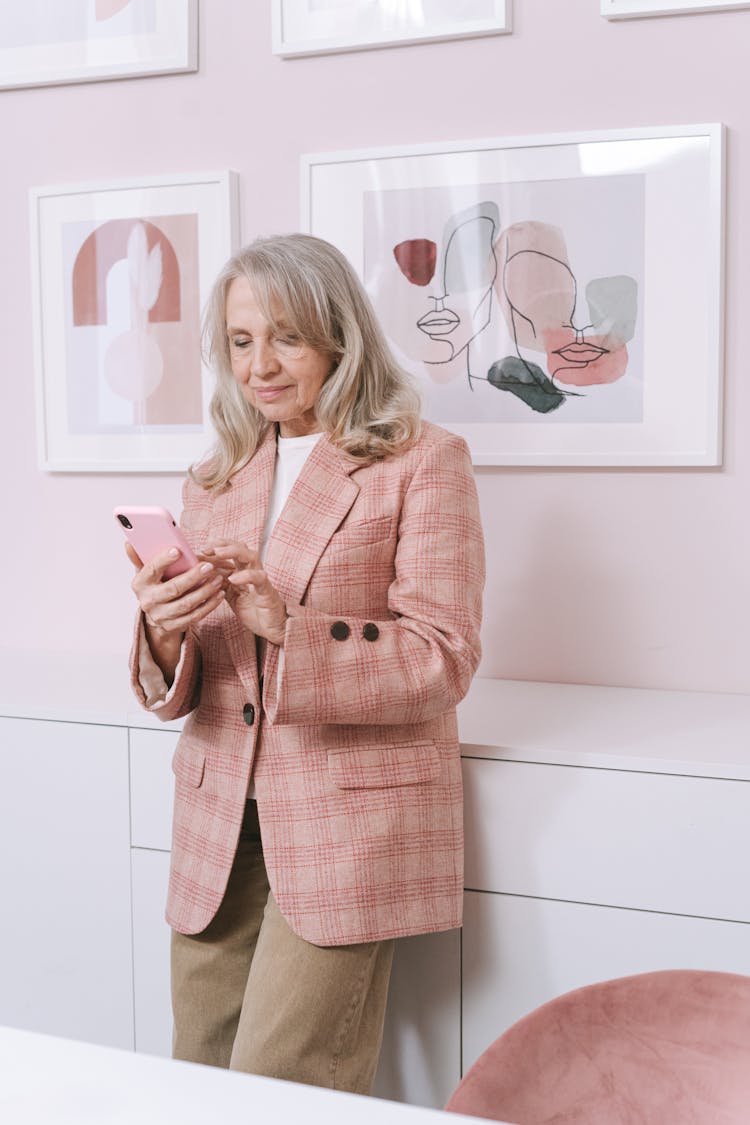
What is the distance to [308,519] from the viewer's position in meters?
1.79

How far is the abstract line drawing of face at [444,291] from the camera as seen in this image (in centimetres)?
243

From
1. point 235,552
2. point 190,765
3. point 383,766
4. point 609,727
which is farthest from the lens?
point 609,727

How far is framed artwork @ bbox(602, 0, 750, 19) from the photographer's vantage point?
7.23 feet

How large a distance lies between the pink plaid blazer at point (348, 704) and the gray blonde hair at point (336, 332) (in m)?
0.04

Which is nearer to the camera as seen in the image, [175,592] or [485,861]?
[175,592]

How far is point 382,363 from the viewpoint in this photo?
1.87 m

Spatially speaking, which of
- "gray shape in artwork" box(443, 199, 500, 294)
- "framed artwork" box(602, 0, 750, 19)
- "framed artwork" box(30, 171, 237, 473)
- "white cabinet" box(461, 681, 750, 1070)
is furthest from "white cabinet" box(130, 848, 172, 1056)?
"framed artwork" box(602, 0, 750, 19)

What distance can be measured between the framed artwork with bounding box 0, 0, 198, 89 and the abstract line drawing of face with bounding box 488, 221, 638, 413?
0.87 m

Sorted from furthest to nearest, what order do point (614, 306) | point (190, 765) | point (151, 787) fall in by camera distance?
point (614, 306), point (151, 787), point (190, 765)

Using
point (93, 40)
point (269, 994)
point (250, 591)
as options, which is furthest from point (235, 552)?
point (93, 40)

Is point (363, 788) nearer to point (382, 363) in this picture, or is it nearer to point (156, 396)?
point (382, 363)

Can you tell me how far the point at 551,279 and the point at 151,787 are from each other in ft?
4.17

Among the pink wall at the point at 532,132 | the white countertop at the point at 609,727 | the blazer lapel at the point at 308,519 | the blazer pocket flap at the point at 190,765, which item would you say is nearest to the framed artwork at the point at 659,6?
the pink wall at the point at 532,132

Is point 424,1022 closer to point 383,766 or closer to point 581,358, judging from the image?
point 383,766
